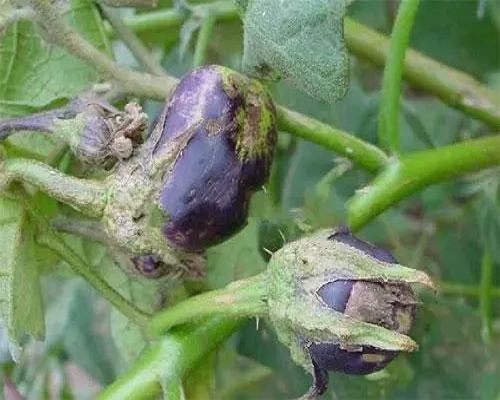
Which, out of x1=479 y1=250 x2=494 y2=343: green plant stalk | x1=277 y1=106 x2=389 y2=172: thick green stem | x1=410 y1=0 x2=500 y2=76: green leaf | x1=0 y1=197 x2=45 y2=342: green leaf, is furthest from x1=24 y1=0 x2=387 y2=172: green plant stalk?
x1=410 y1=0 x2=500 y2=76: green leaf

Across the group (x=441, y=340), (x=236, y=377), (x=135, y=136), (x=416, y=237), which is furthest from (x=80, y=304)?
(x=135, y=136)

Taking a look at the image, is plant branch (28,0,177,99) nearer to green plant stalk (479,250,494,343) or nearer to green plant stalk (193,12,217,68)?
green plant stalk (193,12,217,68)

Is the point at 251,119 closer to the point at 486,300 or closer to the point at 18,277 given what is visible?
the point at 18,277

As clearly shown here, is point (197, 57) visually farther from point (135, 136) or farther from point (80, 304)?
point (80, 304)

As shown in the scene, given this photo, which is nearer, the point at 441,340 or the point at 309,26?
the point at 309,26

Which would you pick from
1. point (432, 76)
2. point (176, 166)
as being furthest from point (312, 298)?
point (432, 76)
